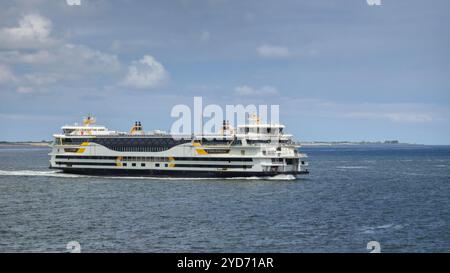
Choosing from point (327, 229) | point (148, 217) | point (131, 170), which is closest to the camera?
point (327, 229)

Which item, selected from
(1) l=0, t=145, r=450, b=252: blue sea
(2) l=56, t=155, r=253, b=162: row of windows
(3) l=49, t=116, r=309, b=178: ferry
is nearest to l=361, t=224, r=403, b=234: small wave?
(1) l=0, t=145, r=450, b=252: blue sea

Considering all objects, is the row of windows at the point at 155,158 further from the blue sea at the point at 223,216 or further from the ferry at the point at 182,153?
the blue sea at the point at 223,216

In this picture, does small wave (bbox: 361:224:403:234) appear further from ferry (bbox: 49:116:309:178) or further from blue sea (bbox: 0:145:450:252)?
ferry (bbox: 49:116:309:178)

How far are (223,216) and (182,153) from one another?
106 feet

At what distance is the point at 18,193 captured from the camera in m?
68.8

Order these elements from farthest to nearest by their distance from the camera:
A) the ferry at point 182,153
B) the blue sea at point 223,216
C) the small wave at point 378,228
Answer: the ferry at point 182,153 < the small wave at point 378,228 < the blue sea at point 223,216

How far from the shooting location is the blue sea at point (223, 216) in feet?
129

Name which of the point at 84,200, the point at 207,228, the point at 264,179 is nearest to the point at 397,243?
the point at 207,228

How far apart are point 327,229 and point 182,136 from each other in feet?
133

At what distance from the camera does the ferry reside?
7825 cm

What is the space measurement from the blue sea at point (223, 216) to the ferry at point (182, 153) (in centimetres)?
203

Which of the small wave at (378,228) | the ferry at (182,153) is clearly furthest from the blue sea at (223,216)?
the ferry at (182,153)

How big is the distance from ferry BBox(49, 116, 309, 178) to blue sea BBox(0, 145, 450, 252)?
6.65ft
